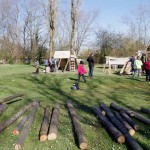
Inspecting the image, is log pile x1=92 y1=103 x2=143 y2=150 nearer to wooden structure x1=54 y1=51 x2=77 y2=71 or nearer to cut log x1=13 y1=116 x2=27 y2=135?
cut log x1=13 y1=116 x2=27 y2=135

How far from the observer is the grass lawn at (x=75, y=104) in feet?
25.5

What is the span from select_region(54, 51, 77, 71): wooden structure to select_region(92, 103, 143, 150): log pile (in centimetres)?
1966

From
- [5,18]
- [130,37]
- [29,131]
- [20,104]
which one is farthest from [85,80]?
[5,18]

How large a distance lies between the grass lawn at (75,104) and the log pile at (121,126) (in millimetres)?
163

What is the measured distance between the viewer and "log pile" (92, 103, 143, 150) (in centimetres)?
764

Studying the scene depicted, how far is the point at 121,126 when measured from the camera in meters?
Result: 8.66

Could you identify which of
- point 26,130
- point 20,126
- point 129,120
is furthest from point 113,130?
point 20,126

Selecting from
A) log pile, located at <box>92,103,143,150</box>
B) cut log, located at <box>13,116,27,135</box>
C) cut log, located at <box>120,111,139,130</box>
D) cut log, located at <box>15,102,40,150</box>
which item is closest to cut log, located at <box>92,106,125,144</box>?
log pile, located at <box>92,103,143,150</box>

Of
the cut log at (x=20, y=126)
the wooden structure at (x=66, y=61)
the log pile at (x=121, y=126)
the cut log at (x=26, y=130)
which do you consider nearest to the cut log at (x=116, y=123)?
the log pile at (x=121, y=126)

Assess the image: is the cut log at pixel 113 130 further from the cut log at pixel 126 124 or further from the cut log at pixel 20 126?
the cut log at pixel 20 126

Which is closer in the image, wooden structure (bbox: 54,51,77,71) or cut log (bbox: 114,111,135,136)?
cut log (bbox: 114,111,135,136)

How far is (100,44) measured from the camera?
5988 cm

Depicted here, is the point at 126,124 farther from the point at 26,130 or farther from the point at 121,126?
the point at 26,130

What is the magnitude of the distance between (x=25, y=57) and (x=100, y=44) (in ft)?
54.2
